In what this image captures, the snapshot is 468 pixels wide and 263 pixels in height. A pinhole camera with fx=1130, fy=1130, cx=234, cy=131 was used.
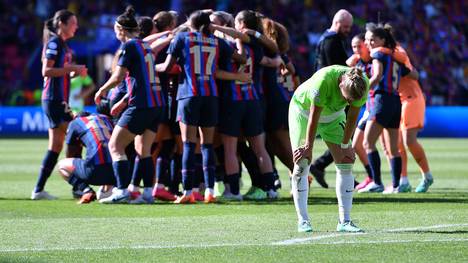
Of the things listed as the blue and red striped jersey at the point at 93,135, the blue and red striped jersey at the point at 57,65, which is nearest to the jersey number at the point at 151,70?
the blue and red striped jersey at the point at 93,135

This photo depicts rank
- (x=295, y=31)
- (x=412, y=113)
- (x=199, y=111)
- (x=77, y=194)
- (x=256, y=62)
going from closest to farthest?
(x=199, y=111) < (x=256, y=62) < (x=77, y=194) < (x=412, y=113) < (x=295, y=31)

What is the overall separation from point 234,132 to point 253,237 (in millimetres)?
3746

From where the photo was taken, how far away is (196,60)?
12.2 meters

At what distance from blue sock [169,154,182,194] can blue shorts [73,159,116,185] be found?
835 mm

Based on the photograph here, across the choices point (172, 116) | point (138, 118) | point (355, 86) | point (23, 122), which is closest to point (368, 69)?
point (172, 116)

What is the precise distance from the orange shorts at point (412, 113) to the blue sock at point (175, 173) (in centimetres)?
328

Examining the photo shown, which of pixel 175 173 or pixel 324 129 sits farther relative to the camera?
pixel 175 173

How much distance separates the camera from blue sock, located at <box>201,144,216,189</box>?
40.5ft

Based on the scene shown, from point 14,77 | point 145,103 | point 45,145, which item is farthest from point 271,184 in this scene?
point 14,77

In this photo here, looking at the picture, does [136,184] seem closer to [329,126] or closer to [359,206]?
[359,206]

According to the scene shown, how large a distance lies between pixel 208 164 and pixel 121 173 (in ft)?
3.13

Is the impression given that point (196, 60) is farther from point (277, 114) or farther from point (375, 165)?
point (375, 165)

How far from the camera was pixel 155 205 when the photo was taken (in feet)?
40.2

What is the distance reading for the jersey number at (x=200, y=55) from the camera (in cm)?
1222
